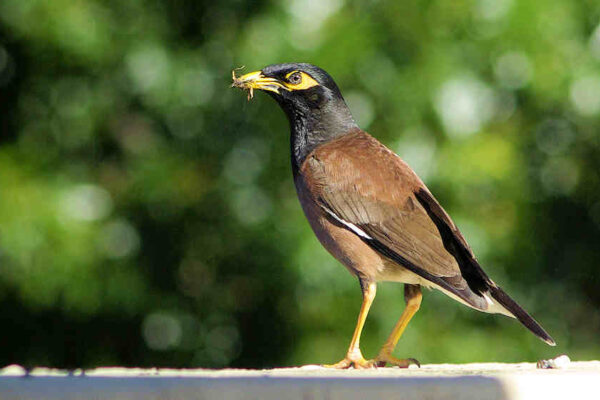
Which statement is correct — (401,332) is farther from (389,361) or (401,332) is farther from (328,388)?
(328,388)

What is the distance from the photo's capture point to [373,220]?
4320 mm

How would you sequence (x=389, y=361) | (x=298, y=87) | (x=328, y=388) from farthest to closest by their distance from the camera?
1. (x=298, y=87)
2. (x=389, y=361)
3. (x=328, y=388)

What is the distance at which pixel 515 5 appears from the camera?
24.2 feet

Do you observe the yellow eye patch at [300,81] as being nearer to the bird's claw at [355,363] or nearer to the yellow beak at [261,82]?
the yellow beak at [261,82]

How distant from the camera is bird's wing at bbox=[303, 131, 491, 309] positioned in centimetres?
419

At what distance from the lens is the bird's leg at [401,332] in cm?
423

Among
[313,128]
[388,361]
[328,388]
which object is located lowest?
[388,361]

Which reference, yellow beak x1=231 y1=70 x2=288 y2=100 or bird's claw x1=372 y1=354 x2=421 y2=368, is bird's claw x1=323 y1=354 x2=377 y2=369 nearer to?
bird's claw x1=372 y1=354 x2=421 y2=368

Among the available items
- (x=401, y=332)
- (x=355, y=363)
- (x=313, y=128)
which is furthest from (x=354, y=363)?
(x=313, y=128)

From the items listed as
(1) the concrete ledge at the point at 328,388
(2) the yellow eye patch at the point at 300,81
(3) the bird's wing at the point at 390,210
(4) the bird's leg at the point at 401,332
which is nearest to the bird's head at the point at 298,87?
(2) the yellow eye patch at the point at 300,81

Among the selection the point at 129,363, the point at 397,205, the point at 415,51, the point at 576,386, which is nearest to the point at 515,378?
the point at 576,386

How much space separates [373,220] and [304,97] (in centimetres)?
74

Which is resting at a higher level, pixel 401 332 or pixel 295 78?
pixel 295 78

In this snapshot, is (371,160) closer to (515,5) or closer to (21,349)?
(515,5)
